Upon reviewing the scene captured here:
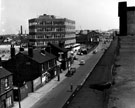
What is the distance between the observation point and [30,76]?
170 ft

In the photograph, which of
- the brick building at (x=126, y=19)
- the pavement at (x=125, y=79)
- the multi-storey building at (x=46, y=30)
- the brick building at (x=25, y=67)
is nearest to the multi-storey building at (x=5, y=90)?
the brick building at (x=25, y=67)

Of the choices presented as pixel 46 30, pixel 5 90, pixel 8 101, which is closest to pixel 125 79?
pixel 5 90

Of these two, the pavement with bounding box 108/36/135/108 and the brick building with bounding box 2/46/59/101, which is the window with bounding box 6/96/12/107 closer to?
the brick building with bounding box 2/46/59/101

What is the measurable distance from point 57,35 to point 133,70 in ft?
323

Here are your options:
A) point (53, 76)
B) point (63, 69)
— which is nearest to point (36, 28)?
point (63, 69)

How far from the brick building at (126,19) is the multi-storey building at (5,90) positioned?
29.8m

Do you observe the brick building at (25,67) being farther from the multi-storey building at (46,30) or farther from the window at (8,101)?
the multi-storey building at (46,30)

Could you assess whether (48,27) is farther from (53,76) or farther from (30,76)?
(30,76)

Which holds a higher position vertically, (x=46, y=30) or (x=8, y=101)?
(x=46, y=30)

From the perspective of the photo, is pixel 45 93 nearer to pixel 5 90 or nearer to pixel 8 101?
pixel 8 101

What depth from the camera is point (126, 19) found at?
7.21 m

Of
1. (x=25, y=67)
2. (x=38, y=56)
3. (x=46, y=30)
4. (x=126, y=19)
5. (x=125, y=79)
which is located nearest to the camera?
(x=125, y=79)

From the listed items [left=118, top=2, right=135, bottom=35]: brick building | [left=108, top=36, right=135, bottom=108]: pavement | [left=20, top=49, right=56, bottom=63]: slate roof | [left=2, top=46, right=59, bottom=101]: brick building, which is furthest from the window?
[left=118, top=2, right=135, bottom=35]: brick building

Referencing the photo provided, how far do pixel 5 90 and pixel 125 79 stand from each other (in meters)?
31.4
